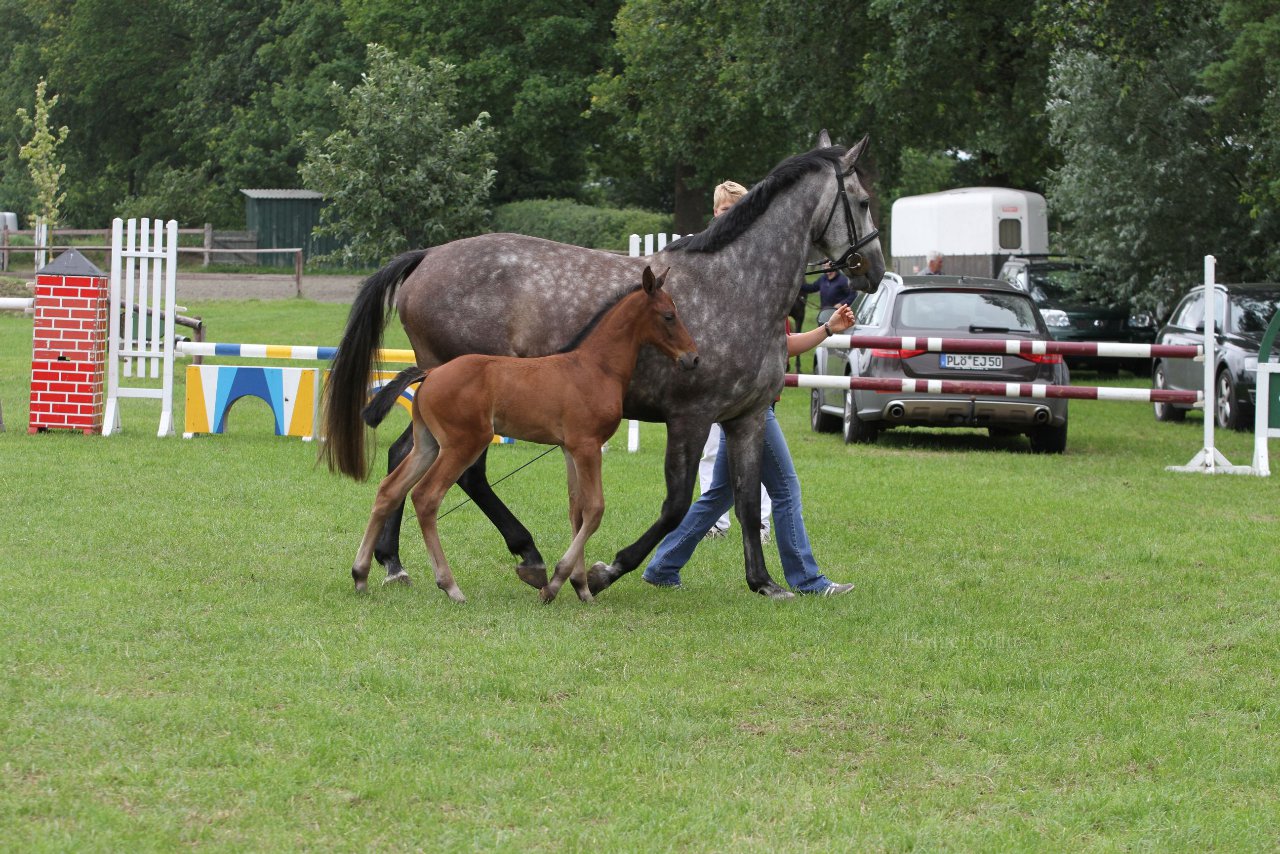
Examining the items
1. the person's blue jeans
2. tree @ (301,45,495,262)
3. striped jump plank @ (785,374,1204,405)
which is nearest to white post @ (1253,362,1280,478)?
striped jump plank @ (785,374,1204,405)

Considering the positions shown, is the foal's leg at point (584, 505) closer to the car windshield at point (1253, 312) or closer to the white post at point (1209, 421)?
the white post at point (1209, 421)

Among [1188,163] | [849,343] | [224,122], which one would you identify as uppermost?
[224,122]

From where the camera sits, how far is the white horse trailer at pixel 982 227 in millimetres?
32000

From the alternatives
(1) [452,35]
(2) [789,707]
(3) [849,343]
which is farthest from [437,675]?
(1) [452,35]

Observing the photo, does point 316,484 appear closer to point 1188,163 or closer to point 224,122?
point 1188,163

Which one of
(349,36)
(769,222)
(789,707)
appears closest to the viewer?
(789,707)

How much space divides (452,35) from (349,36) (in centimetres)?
862

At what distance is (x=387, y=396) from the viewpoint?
7832 mm

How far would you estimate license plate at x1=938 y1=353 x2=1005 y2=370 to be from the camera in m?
15.8

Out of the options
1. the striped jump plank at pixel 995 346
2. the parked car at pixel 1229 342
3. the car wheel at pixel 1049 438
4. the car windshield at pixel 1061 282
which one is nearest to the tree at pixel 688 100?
the car windshield at pixel 1061 282

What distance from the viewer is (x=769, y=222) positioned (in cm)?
861

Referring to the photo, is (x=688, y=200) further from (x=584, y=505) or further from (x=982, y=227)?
(x=584, y=505)

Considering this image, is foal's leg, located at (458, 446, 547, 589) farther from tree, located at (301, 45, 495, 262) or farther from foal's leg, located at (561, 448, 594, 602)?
tree, located at (301, 45, 495, 262)

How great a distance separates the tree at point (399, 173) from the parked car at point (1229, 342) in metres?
12.3
